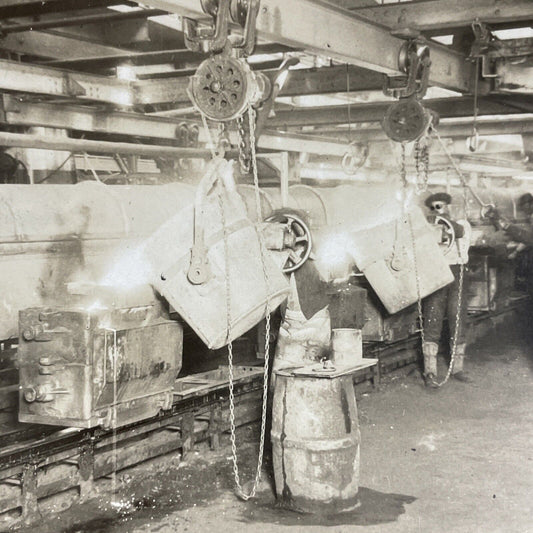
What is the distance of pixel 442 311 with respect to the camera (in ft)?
32.5

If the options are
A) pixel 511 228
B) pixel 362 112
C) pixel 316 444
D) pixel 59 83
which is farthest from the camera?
pixel 511 228

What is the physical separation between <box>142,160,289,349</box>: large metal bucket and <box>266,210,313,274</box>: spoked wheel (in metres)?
1.03

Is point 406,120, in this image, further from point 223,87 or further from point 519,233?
point 519,233

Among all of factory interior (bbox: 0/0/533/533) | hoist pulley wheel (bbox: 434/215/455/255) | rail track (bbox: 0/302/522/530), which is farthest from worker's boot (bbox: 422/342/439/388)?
rail track (bbox: 0/302/522/530)

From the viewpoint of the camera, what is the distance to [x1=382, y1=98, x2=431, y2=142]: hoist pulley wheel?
604 cm

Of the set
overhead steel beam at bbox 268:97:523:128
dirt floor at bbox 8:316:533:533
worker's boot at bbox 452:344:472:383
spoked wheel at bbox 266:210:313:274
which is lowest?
worker's boot at bbox 452:344:472:383

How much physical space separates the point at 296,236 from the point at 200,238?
164cm

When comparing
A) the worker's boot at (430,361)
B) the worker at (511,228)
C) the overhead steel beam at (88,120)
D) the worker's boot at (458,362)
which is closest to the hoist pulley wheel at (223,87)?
the overhead steel beam at (88,120)

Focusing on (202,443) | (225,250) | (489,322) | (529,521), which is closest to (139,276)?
(225,250)

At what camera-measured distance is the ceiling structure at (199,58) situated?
508 centimetres

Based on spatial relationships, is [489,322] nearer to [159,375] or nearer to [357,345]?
[357,345]

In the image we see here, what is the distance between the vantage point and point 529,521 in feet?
17.1

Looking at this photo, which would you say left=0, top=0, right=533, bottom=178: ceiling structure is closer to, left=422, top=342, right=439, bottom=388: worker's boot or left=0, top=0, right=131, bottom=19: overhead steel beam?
left=0, top=0, right=131, bottom=19: overhead steel beam

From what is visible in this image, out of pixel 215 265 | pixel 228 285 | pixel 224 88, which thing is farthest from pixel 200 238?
pixel 224 88
